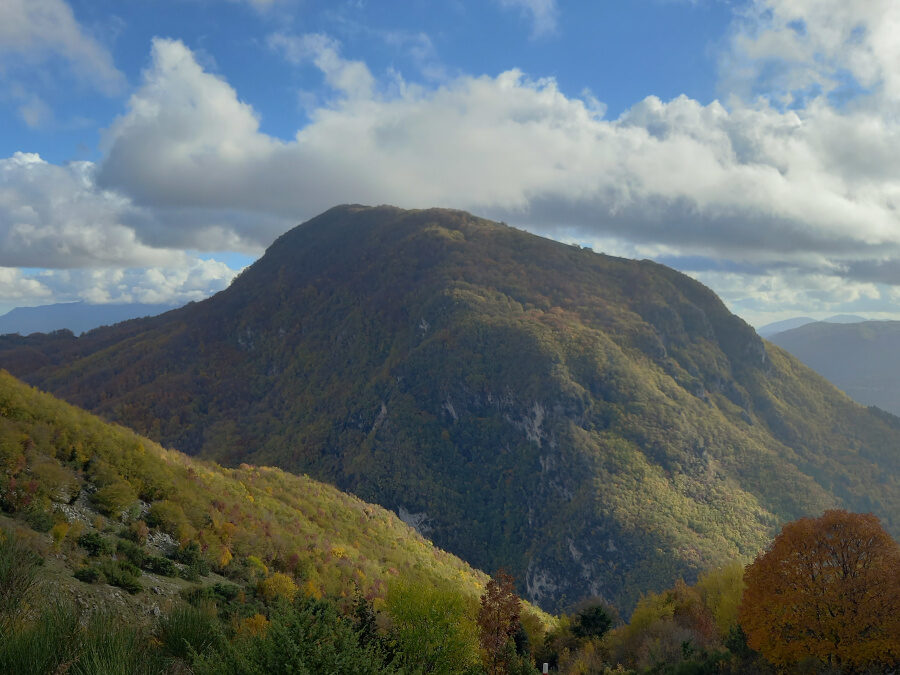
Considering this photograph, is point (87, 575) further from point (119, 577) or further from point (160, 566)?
point (160, 566)

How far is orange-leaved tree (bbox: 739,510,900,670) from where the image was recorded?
2483 centimetres

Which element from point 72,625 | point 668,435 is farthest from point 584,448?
point 72,625

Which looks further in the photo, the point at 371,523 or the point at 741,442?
the point at 741,442

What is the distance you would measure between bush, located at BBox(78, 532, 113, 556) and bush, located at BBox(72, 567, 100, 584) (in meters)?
2.74

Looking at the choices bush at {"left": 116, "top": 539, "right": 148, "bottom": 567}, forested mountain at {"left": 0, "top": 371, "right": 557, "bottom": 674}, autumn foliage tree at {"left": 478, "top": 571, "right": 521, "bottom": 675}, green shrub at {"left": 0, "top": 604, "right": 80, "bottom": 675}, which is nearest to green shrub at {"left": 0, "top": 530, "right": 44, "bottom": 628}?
forested mountain at {"left": 0, "top": 371, "right": 557, "bottom": 674}

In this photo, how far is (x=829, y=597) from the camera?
25984 millimetres

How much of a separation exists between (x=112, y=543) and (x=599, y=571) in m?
148

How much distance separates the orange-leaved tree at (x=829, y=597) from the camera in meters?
24.8

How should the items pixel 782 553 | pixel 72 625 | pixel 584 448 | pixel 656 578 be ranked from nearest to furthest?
1. pixel 72 625
2. pixel 782 553
3. pixel 656 578
4. pixel 584 448

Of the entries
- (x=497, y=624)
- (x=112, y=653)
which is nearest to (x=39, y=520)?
(x=112, y=653)

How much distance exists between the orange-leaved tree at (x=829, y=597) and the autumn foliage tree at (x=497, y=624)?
45.7 feet

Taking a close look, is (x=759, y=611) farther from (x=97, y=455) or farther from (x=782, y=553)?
(x=97, y=455)

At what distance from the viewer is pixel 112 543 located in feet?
87.9

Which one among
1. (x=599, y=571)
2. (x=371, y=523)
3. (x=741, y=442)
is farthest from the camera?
(x=741, y=442)
